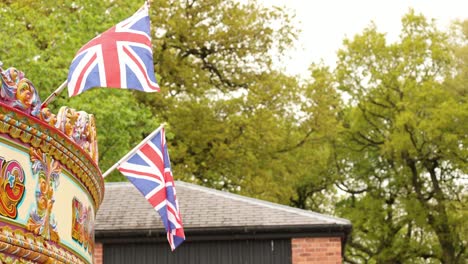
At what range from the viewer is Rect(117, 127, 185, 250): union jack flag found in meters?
15.0


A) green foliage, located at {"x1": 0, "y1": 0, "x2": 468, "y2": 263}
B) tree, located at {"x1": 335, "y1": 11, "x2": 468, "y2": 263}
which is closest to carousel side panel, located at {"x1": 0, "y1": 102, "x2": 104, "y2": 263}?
green foliage, located at {"x1": 0, "y1": 0, "x2": 468, "y2": 263}

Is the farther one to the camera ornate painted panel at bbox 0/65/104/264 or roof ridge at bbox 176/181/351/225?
roof ridge at bbox 176/181/351/225

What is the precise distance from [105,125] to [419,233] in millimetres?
18089

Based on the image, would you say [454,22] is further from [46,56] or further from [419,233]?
[46,56]

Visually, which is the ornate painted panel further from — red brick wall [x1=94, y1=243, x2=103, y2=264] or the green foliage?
the green foliage

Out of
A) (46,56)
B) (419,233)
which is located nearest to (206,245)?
(46,56)

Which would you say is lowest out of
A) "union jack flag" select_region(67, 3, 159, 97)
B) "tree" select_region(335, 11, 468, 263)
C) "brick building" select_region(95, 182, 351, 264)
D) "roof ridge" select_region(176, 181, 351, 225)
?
"brick building" select_region(95, 182, 351, 264)

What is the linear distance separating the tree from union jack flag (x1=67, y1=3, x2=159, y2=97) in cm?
2476

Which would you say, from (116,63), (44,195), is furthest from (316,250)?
(44,195)

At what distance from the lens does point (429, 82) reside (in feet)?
125

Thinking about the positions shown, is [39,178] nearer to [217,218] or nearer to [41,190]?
[41,190]

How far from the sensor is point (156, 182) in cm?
1504

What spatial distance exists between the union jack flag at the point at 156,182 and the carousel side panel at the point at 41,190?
4.30m

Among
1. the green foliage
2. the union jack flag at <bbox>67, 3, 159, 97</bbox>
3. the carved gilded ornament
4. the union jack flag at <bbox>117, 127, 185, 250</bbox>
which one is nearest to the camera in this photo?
the carved gilded ornament
